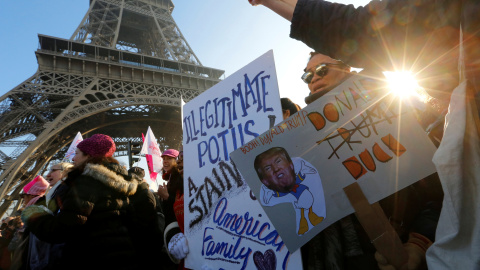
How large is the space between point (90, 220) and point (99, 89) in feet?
44.5

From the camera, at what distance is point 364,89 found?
0.98 metres

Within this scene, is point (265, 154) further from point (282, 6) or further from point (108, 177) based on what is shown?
point (108, 177)

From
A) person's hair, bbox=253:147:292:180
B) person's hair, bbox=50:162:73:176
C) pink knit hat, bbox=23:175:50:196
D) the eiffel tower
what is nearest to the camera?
person's hair, bbox=253:147:292:180

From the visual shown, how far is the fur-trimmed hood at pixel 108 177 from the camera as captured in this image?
6.07 ft

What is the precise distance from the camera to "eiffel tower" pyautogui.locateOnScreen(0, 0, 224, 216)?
11.3 meters

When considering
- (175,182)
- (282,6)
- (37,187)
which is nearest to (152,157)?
(37,187)

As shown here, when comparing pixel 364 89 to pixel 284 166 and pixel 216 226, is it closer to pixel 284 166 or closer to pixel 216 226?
pixel 284 166

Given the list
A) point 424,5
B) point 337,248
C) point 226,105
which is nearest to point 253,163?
point 337,248

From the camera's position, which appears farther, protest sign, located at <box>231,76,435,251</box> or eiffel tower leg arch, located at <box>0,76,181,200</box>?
eiffel tower leg arch, located at <box>0,76,181,200</box>

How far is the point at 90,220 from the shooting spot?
5.81ft

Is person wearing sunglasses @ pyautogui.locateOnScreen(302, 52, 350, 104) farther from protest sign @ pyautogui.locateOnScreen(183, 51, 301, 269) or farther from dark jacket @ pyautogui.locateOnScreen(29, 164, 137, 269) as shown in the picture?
dark jacket @ pyautogui.locateOnScreen(29, 164, 137, 269)

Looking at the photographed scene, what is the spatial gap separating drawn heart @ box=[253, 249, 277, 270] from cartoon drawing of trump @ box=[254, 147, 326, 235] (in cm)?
Result: 22

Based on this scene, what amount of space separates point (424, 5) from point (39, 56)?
15471mm

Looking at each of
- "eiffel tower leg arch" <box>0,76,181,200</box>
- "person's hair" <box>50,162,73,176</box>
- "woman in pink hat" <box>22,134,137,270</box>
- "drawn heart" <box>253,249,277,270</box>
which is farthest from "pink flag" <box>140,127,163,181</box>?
"eiffel tower leg arch" <box>0,76,181,200</box>
